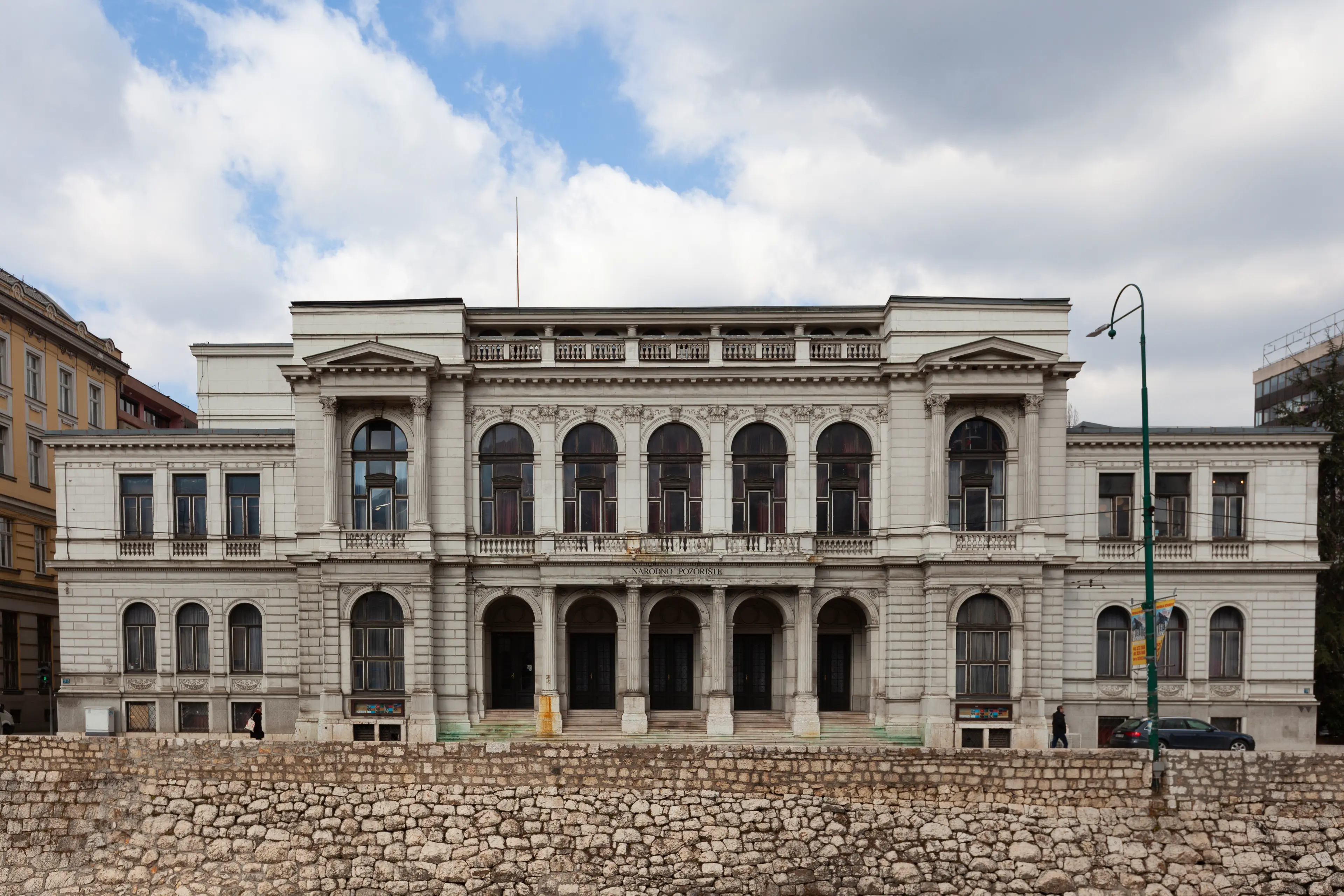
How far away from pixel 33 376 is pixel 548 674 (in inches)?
1186

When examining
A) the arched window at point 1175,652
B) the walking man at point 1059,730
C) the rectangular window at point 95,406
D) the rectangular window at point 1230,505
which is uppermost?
the rectangular window at point 95,406

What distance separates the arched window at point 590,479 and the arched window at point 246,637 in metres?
13.5

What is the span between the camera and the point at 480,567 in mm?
30469

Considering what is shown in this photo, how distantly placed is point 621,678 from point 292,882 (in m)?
13.0

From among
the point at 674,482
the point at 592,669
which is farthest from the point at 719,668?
the point at 674,482

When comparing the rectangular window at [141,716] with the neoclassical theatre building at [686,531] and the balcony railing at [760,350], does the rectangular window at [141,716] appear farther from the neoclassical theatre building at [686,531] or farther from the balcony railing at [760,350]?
the balcony railing at [760,350]

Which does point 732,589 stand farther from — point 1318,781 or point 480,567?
point 1318,781

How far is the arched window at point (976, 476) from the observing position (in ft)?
98.4

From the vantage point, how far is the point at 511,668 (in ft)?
107

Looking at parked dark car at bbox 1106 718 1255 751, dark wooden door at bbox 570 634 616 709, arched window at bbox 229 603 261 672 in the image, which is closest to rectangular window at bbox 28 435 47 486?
arched window at bbox 229 603 261 672

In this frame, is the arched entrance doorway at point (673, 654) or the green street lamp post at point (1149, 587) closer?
the green street lamp post at point (1149, 587)

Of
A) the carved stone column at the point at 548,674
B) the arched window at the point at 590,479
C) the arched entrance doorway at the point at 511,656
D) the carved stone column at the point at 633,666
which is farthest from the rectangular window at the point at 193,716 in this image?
the carved stone column at the point at 633,666

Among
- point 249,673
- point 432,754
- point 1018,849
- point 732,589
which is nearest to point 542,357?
point 732,589

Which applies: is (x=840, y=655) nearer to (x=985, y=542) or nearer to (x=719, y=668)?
(x=719, y=668)
